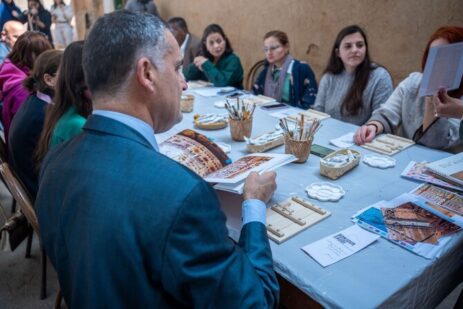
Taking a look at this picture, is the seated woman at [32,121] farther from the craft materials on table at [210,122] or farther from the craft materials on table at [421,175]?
the craft materials on table at [421,175]

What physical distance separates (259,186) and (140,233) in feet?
1.46

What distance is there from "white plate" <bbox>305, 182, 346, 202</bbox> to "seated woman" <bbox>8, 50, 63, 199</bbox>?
1.25 meters

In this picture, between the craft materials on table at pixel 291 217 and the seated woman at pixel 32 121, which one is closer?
the craft materials on table at pixel 291 217

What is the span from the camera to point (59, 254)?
718mm

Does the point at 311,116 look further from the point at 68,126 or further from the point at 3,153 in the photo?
the point at 3,153

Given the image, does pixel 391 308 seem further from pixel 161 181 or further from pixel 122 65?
pixel 122 65

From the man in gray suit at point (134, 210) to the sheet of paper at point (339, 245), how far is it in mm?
Answer: 157

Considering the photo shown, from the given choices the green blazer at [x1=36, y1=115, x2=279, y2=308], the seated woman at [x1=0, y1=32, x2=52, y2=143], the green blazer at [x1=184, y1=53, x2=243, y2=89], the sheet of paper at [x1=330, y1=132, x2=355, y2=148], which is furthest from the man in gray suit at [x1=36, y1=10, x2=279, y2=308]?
Result: the green blazer at [x1=184, y1=53, x2=243, y2=89]

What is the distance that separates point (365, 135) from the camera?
163 centimetres

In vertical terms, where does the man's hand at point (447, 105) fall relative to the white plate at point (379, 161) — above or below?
above

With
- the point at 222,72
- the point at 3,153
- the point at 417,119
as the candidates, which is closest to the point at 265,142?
the point at 417,119

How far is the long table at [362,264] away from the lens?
2.46 ft

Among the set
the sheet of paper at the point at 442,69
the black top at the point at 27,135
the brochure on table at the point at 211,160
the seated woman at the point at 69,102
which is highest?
the sheet of paper at the point at 442,69

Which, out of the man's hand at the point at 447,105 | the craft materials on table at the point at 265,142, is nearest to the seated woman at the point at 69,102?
the craft materials on table at the point at 265,142
